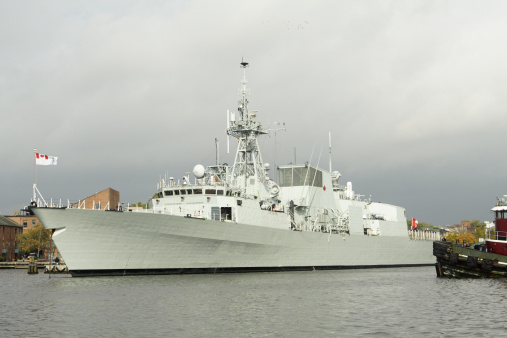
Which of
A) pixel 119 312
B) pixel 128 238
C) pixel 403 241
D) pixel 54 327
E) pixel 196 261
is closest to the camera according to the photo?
pixel 54 327

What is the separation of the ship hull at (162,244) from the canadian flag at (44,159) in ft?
10.0

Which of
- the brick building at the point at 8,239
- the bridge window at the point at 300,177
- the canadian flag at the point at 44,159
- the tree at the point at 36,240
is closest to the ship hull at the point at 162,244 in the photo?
the canadian flag at the point at 44,159

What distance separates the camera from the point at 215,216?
122 ft

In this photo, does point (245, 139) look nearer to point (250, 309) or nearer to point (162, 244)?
point (162, 244)

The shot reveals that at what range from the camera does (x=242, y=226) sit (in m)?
37.2

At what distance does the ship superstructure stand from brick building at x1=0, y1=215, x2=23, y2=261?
44.4 metres

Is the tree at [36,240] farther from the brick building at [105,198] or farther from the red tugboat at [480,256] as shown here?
the red tugboat at [480,256]

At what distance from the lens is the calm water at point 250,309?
17078 mm

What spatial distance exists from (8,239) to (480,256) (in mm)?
65334

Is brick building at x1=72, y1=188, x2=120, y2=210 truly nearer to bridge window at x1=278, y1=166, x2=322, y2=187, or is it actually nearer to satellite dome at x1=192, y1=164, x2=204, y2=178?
bridge window at x1=278, y1=166, x2=322, y2=187

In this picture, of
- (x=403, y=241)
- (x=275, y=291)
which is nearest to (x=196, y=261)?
(x=275, y=291)

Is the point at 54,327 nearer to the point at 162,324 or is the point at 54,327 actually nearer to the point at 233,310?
the point at 162,324

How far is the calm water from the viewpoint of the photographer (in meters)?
17.1

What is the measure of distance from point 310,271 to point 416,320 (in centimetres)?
2549
